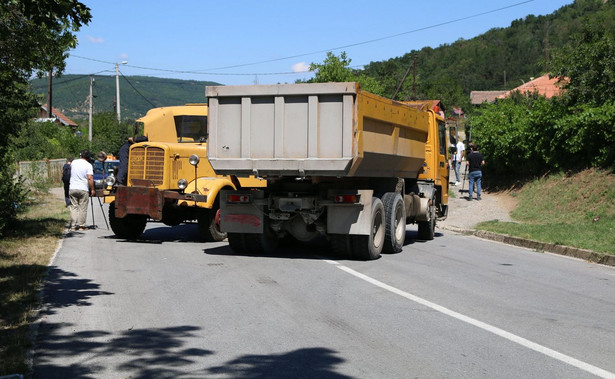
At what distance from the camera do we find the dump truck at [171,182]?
14250 millimetres

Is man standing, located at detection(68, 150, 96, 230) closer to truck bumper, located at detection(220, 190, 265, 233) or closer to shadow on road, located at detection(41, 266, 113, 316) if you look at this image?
truck bumper, located at detection(220, 190, 265, 233)

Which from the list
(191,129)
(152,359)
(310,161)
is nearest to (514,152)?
(191,129)

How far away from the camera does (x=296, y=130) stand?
459 inches

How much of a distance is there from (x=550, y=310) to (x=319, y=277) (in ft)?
11.0

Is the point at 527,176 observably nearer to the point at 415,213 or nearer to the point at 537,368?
the point at 415,213

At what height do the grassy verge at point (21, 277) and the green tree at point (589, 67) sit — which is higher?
the green tree at point (589, 67)

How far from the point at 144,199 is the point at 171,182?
34.8 inches

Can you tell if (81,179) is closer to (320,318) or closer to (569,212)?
(320,318)

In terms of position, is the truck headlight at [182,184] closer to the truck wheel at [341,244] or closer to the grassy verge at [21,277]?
the grassy verge at [21,277]

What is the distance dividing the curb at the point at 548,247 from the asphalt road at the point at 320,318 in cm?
37

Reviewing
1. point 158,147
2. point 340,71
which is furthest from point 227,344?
point 340,71

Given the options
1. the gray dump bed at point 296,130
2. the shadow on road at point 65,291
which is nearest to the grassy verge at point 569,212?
the gray dump bed at point 296,130

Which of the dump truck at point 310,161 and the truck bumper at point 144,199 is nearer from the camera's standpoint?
the dump truck at point 310,161

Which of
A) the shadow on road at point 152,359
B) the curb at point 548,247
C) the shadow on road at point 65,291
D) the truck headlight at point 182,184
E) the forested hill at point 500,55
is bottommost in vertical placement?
the shadow on road at point 152,359
